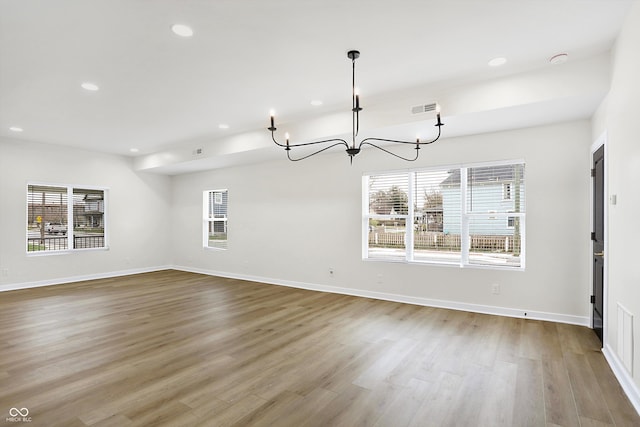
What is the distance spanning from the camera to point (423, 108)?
3.98 m

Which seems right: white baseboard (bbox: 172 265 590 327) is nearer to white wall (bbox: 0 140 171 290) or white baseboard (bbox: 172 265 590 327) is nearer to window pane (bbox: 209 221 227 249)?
window pane (bbox: 209 221 227 249)

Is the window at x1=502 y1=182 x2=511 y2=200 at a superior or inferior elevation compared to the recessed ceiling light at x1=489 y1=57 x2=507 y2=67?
inferior

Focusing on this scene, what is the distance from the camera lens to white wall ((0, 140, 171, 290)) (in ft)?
20.4

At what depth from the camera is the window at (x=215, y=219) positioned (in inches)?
310

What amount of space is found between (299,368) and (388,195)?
11.1ft

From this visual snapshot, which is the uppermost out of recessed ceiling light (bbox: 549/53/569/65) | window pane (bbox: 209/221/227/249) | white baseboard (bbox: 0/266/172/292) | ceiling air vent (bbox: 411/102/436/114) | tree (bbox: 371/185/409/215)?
recessed ceiling light (bbox: 549/53/569/65)

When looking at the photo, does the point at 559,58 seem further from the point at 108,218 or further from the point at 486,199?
the point at 108,218

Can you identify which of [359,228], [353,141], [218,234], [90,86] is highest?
[90,86]

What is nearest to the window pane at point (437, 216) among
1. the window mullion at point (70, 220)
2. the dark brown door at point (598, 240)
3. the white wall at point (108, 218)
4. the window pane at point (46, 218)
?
the dark brown door at point (598, 240)

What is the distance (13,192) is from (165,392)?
611cm

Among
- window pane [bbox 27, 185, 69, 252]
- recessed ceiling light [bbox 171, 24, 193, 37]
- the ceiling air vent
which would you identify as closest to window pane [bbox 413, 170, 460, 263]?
the ceiling air vent

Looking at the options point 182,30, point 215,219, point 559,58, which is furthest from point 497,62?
point 215,219

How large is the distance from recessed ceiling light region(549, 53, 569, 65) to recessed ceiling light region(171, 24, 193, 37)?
3.23 metres

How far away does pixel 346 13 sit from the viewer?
2490 millimetres
